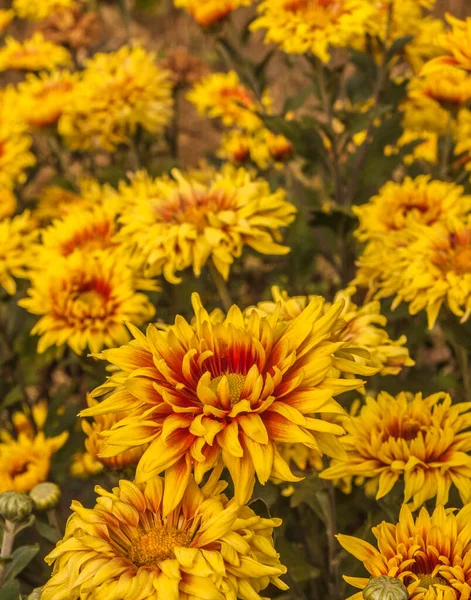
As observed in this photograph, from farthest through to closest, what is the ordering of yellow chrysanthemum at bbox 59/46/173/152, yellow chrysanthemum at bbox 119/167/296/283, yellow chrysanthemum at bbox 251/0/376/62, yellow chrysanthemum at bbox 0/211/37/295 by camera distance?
yellow chrysanthemum at bbox 59/46/173/152 < yellow chrysanthemum at bbox 0/211/37/295 < yellow chrysanthemum at bbox 251/0/376/62 < yellow chrysanthemum at bbox 119/167/296/283

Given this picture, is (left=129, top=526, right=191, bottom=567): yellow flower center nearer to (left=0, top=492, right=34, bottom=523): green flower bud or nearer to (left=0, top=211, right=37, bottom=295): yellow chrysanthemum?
(left=0, top=492, right=34, bottom=523): green flower bud

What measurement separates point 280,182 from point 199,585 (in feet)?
7.62

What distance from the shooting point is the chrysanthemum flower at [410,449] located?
1283 millimetres

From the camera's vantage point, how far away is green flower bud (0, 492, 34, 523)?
1226 mm

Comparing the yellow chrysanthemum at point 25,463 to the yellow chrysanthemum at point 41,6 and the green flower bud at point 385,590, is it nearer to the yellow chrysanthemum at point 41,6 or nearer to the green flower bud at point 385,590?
the green flower bud at point 385,590

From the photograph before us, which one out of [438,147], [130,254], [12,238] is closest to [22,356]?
[12,238]

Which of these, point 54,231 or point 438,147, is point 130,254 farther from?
point 438,147

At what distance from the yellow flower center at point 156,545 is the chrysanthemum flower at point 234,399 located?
0.25 feet

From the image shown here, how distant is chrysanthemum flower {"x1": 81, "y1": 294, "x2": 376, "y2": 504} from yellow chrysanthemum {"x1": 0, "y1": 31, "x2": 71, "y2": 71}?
2.31 m

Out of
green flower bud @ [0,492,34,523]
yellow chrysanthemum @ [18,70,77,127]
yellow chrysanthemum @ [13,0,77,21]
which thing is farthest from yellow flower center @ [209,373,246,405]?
yellow chrysanthemum @ [13,0,77,21]

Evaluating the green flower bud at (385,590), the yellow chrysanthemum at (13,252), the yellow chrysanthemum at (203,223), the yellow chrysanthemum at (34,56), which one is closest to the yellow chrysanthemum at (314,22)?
the yellow chrysanthemum at (203,223)

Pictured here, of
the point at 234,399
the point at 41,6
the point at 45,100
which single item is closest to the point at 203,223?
the point at 234,399

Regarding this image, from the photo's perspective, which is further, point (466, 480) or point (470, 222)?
point (470, 222)

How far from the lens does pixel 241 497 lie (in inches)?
39.2
